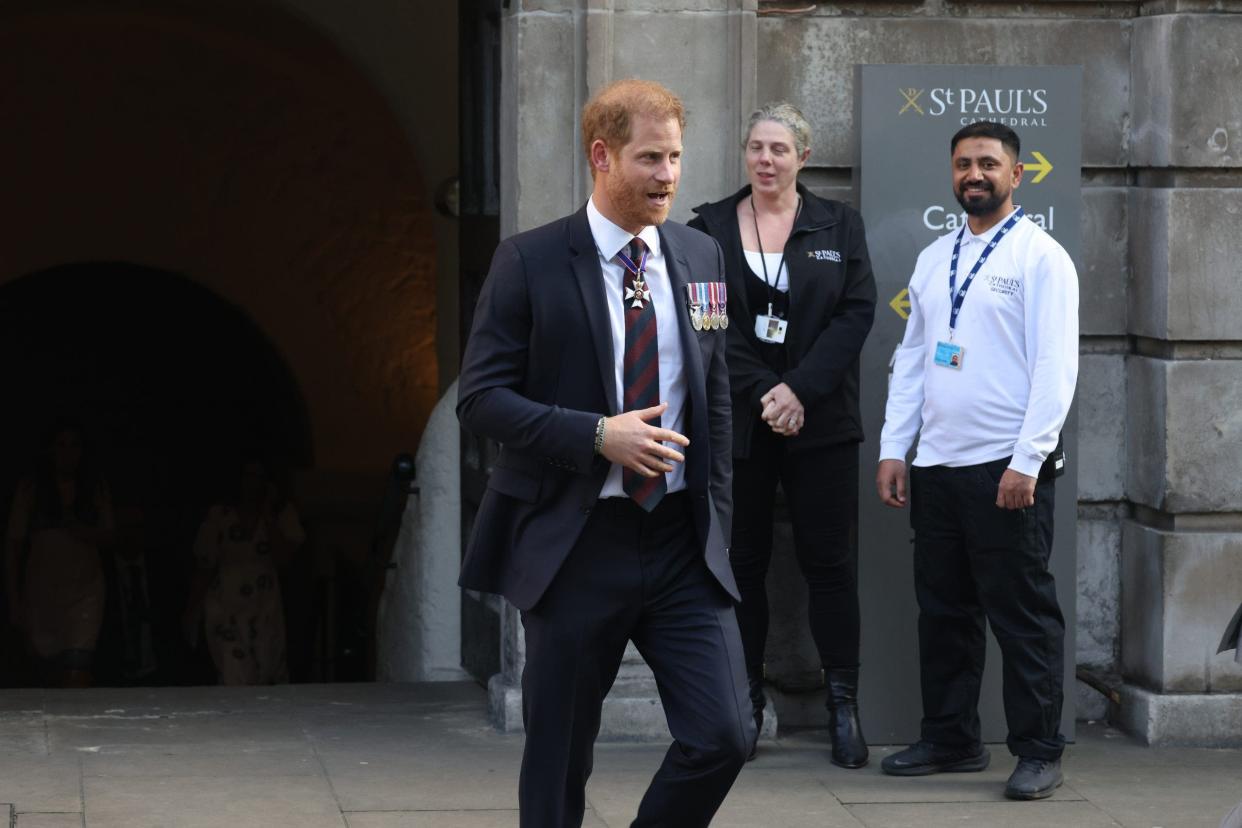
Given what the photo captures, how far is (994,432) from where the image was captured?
5.88 metres

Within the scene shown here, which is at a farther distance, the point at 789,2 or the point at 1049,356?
the point at 789,2

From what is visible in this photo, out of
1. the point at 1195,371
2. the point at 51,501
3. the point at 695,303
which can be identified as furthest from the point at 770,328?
the point at 51,501

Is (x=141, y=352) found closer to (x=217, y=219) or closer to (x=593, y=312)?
(x=217, y=219)

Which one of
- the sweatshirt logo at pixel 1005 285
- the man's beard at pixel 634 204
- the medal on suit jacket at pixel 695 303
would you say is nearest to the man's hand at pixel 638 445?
the medal on suit jacket at pixel 695 303

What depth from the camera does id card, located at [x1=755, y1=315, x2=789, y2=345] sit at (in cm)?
617

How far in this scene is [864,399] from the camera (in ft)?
21.4

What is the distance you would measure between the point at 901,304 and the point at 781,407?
714mm

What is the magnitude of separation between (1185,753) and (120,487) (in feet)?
30.9

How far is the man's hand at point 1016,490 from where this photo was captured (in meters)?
5.71

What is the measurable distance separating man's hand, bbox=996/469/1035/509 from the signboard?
0.80 m

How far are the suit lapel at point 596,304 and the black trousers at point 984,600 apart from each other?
192 centimetres

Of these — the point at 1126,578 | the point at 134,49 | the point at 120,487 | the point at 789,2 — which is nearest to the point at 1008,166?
the point at 789,2

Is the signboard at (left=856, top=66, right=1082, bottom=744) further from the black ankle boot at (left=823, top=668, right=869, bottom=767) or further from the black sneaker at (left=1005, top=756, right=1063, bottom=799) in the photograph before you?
the black sneaker at (left=1005, top=756, right=1063, bottom=799)

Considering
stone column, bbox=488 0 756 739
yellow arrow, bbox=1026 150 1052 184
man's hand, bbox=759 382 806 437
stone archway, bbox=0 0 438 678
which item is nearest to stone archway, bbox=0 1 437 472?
stone archway, bbox=0 0 438 678
